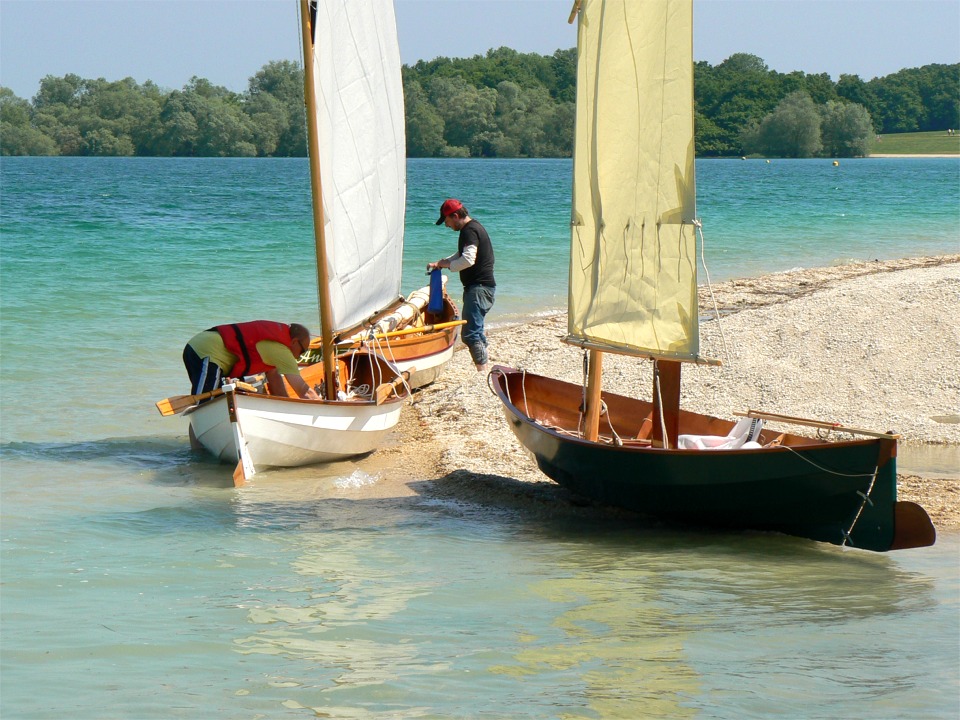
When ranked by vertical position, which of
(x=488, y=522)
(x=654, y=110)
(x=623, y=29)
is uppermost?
(x=623, y=29)

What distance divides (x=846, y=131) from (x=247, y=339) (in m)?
134

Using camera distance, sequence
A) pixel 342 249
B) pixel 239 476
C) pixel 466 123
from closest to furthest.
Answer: pixel 239 476 < pixel 342 249 < pixel 466 123

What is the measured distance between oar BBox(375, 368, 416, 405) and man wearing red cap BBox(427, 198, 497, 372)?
1474mm

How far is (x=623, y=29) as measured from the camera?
7.95 meters

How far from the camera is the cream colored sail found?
7801 millimetres

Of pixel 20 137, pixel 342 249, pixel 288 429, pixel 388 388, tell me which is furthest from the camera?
pixel 20 137

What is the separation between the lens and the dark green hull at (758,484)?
7285 mm

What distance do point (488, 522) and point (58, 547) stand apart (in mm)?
3165

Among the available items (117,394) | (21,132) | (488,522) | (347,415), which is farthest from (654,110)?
(21,132)

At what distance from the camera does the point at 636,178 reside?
26.7ft

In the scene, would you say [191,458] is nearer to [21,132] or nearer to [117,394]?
[117,394]

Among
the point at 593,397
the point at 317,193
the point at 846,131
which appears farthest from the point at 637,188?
the point at 846,131

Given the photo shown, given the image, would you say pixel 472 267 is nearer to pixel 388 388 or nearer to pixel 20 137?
pixel 388 388

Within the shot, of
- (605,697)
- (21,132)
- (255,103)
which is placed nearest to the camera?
(605,697)
